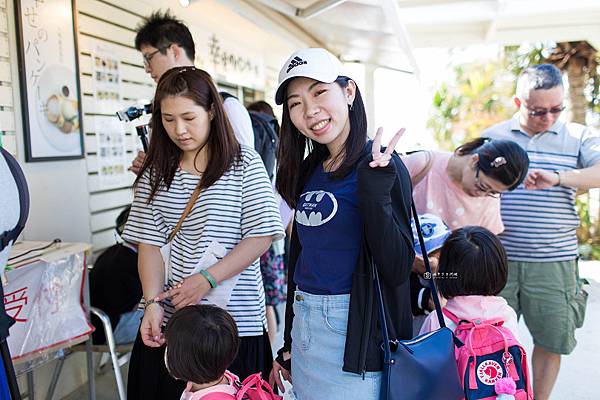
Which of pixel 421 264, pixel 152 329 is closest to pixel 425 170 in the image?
pixel 421 264

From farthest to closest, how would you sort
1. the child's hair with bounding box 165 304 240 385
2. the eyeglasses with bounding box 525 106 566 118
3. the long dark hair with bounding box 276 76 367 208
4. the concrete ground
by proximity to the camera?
1. the concrete ground
2. the eyeglasses with bounding box 525 106 566 118
3. the long dark hair with bounding box 276 76 367 208
4. the child's hair with bounding box 165 304 240 385

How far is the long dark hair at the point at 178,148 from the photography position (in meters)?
1.83

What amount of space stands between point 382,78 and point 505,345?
11463 millimetres

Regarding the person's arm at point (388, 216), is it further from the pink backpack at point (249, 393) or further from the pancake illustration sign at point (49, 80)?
the pancake illustration sign at point (49, 80)

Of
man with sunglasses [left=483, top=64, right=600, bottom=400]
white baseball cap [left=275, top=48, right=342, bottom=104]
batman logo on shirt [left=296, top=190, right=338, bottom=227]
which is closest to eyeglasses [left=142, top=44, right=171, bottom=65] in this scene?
white baseball cap [left=275, top=48, right=342, bottom=104]

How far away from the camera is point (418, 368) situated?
1.39m

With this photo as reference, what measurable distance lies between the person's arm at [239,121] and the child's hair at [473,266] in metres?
0.87

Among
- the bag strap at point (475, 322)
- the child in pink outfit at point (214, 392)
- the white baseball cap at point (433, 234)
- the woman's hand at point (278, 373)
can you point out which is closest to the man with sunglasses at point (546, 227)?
→ the white baseball cap at point (433, 234)

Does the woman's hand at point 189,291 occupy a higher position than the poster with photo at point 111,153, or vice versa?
the poster with photo at point 111,153

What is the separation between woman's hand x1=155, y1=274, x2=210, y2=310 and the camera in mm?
1730

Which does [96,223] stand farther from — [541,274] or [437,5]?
[437,5]

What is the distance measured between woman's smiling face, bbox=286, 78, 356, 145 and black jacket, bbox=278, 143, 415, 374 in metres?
0.11

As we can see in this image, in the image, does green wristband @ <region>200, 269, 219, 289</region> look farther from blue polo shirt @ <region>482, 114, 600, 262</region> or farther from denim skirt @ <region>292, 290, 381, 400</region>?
blue polo shirt @ <region>482, 114, 600, 262</region>

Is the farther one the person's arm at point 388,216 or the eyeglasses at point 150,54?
the eyeglasses at point 150,54
